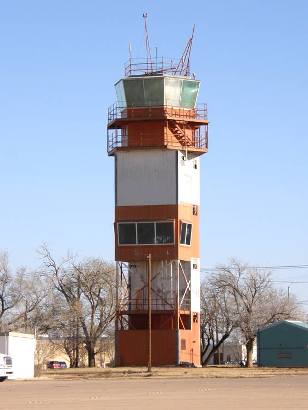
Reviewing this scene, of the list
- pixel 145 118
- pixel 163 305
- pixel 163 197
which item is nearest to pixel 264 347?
pixel 163 305

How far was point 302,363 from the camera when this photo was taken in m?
84.9

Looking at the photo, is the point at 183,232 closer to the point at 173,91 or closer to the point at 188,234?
the point at 188,234

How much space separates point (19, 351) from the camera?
58688 millimetres

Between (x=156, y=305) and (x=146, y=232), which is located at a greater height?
(x=146, y=232)

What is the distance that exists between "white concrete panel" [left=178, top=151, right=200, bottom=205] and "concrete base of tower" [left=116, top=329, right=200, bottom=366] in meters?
11.1

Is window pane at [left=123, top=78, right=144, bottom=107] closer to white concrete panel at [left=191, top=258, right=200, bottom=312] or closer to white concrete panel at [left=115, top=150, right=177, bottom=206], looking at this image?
white concrete panel at [left=115, top=150, right=177, bottom=206]

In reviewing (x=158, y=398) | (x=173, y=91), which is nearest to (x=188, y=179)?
(x=173, y=91)

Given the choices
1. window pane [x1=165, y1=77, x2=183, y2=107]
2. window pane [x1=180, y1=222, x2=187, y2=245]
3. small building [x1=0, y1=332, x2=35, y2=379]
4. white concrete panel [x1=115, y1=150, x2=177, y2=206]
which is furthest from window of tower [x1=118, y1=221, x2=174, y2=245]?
small building [x1=0, y1=332, x2=35, y2=379]

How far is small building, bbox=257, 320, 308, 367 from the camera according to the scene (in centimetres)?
8550

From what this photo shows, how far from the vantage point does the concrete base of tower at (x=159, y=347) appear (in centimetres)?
7994

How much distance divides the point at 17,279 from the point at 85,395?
2813 inches

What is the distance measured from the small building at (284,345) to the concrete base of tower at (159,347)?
7.93 metres

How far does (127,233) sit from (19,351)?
2441cm

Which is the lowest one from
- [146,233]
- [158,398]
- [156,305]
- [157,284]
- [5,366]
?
[158,398]
